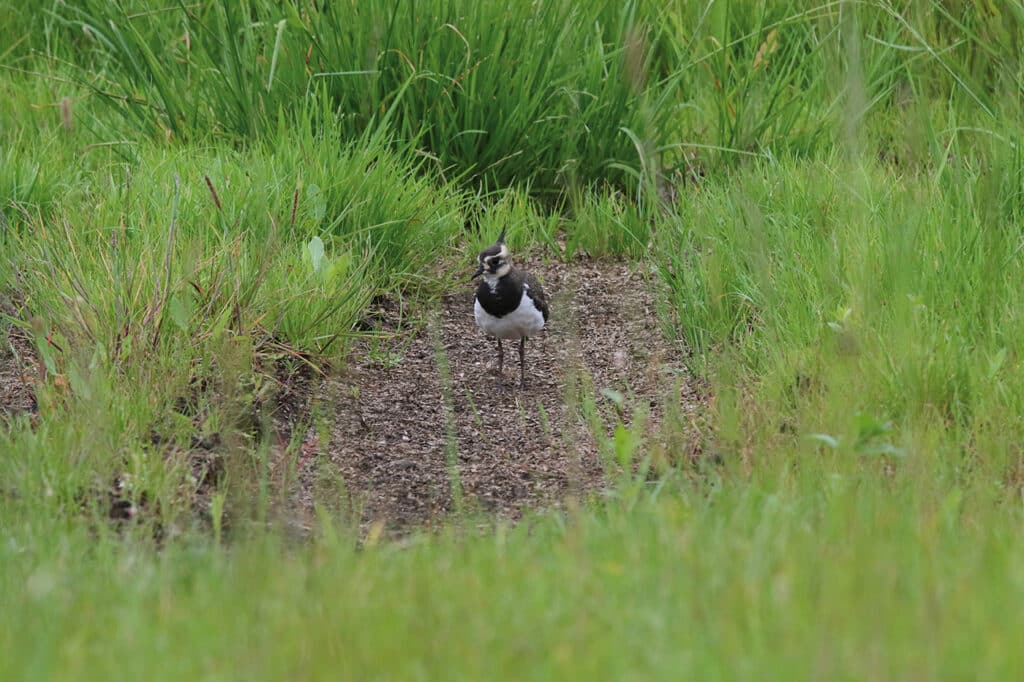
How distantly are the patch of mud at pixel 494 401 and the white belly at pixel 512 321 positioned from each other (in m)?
0.17

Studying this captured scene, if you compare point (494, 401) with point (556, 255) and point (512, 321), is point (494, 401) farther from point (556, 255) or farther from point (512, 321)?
point (556, 255)

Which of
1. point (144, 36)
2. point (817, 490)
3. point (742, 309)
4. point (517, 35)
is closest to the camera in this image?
point (817, 490)

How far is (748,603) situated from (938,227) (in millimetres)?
2411

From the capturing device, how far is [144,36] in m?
6.68

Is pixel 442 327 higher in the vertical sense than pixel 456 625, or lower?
lower

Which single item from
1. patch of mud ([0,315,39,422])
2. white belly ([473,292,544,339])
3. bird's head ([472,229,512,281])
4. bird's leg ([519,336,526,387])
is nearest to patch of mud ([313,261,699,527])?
bird's leg ([519,336,526,387])

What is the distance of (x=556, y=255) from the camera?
5.77 m

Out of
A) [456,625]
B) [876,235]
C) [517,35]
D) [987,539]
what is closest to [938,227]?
[876,235]

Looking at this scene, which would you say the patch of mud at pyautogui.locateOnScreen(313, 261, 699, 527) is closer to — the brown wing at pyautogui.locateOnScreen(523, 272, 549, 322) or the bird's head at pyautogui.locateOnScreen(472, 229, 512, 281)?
the brown wing at pyautogui.locateOnScreen(523, 272, 549, 322)

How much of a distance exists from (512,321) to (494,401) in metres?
0.31

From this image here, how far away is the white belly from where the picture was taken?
4.72 metres

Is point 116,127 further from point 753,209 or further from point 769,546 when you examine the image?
point 769,546

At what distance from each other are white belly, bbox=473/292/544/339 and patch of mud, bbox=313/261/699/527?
17 cm

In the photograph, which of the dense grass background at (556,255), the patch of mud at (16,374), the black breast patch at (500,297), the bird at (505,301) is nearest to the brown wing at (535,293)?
the bird at (505,301)
